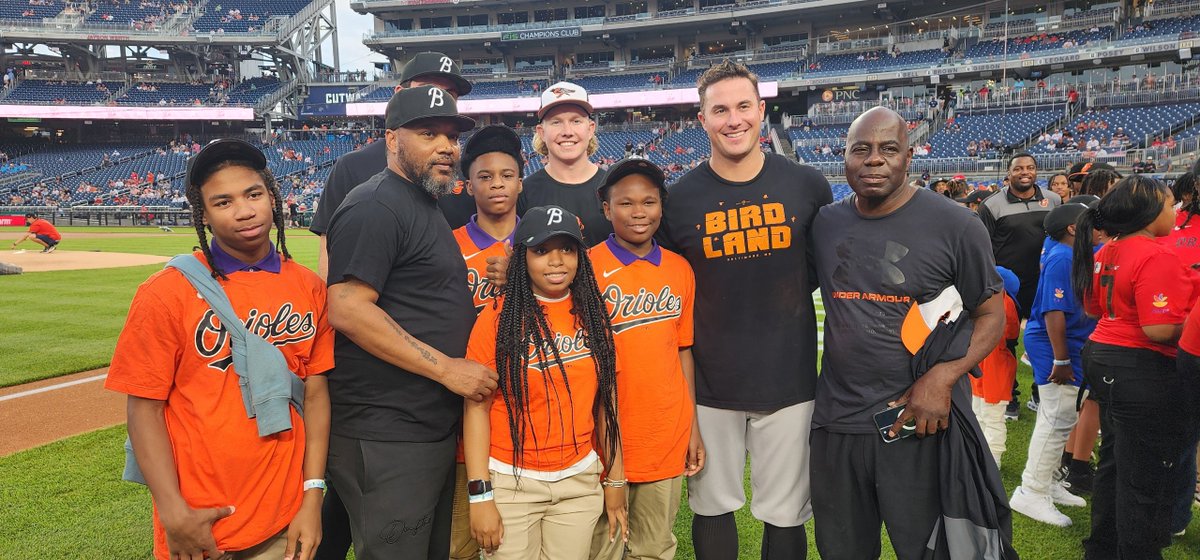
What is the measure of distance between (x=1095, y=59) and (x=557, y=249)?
43515 millimetres

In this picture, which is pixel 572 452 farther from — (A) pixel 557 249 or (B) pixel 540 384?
(A) pixel 557 249

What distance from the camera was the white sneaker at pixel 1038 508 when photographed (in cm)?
420

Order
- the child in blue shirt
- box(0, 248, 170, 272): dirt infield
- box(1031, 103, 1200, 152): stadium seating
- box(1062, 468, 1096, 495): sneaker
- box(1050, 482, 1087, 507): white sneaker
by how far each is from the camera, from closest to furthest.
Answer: the child in blue shirt → box(1050, 482, 1087, 507): white sneaker → box(1062, 468, 1096, 495): sneaker → box(0, 248, 170, 272): dirt infield → box(1031, 103, 1200, 152): stadium seating

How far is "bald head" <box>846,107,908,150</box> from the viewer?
8.93ft

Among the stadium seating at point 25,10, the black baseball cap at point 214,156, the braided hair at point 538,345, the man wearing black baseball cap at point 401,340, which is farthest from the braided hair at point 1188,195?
the stadium seating at point 25,10

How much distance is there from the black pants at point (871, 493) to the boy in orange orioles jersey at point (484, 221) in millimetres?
1665

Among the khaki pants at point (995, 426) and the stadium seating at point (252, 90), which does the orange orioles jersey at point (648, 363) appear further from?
the stadium seating at point (252, 90)

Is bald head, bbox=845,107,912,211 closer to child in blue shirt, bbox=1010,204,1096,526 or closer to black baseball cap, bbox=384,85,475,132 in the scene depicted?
black baseball cap, bbox=384,85,475,132

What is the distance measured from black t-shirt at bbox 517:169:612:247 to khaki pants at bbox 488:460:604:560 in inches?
53.6

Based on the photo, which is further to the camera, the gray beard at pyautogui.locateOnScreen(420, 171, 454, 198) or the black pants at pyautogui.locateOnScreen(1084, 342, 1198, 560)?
the black pants at pyautogui.locateOnScreen(1084, 342, 1198, 560)

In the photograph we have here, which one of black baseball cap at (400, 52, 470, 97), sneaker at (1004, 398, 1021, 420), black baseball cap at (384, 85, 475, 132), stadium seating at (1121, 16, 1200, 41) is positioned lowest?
sneaker at (1004, 398, 1021, 420)

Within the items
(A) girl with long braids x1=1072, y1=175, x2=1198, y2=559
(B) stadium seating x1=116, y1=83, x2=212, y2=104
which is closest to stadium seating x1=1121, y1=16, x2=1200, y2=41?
(A) girl with long braids x1=1072, y1=175, x2=1198, y2=559

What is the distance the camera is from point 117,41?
5006 centimetres

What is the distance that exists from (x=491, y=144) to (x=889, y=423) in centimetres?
225
